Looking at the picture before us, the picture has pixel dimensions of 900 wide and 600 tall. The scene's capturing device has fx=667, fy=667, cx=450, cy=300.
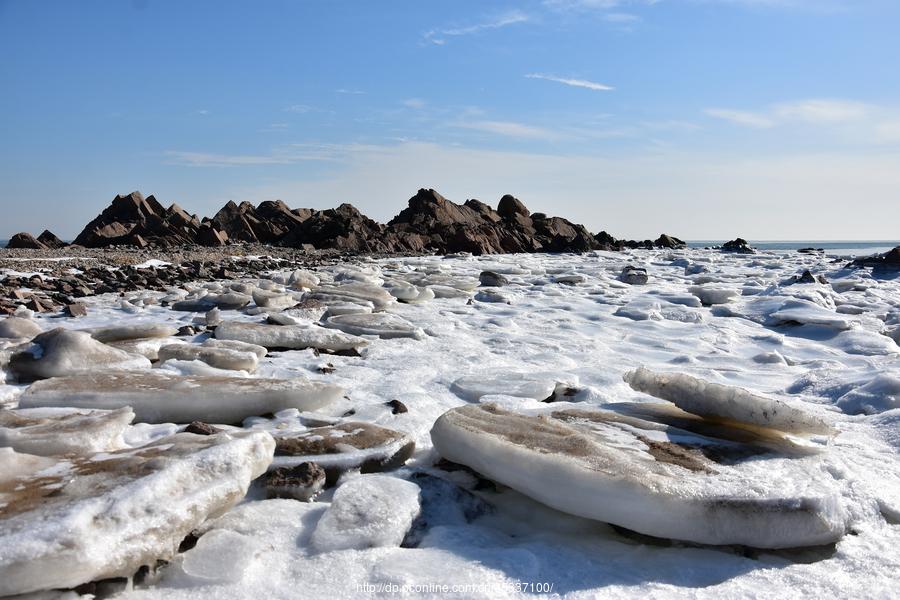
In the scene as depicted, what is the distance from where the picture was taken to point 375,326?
3.62 meters

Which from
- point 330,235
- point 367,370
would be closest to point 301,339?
point 367,370

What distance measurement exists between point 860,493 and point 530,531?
2.79ft

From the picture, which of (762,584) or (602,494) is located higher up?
(602,494)

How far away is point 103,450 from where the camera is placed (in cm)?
167

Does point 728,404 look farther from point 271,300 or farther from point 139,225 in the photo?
point 139,225

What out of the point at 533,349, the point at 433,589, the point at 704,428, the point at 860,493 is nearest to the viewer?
the point at 433,589

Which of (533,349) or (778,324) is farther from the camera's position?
(778,324)

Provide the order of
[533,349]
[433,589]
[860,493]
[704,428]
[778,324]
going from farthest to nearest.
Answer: [778,324], [533,349], [704,428], [860,493], [433,589]

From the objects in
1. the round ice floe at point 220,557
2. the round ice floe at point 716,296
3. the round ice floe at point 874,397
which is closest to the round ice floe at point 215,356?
the round ice floe at point 220,557

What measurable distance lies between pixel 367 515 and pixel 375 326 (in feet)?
7.25

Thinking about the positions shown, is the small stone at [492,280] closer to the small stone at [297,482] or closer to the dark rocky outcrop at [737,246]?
the small stone at [297,482]

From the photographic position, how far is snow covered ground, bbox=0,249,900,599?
4.21ft

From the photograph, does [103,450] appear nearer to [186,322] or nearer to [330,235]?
[186,322]

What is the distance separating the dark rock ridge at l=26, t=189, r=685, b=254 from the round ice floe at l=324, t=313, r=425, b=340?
10804mm
